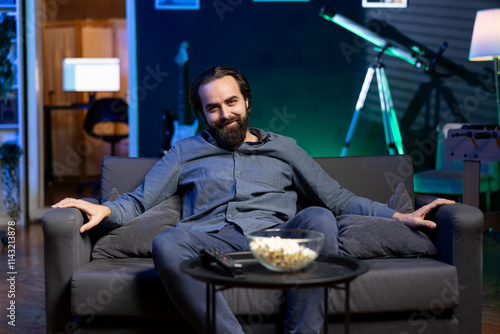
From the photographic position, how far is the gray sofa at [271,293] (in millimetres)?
1841

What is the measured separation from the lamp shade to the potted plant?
3.82 metres

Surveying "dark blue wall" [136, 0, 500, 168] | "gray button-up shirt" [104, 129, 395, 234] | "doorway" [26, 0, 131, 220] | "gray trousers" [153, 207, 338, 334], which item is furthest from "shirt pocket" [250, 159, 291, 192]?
"doorway" [26, 0, 131, 220]

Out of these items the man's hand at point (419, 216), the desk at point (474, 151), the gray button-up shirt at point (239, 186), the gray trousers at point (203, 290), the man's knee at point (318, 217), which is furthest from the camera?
the desk at point (474, 151)

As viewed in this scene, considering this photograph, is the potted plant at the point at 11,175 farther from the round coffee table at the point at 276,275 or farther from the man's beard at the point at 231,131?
the round coffee table at the point at 276,275

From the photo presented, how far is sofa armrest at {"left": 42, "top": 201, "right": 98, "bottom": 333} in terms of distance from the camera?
192cm

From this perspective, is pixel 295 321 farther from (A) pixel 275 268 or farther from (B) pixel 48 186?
(B) pixel 48 186

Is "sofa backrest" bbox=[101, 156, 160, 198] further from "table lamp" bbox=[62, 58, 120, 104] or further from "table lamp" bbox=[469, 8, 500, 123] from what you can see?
"table lamp" bbox=[62, 58, 120, 104]

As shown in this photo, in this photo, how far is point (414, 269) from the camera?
189 centimetres

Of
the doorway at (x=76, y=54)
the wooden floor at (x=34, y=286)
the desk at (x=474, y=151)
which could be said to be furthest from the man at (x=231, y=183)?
the doorway at (x=76, y=54)

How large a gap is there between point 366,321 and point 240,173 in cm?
73

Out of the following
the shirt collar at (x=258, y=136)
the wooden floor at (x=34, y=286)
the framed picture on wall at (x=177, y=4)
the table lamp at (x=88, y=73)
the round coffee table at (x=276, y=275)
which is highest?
the framed picture on wall at (x=177, y=4)

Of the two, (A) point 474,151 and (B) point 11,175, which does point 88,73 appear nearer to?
(B) point 11,175

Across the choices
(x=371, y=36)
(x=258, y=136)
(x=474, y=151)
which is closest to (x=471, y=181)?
(x=474, y=151)

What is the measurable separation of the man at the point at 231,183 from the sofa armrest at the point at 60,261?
0.06 metres
